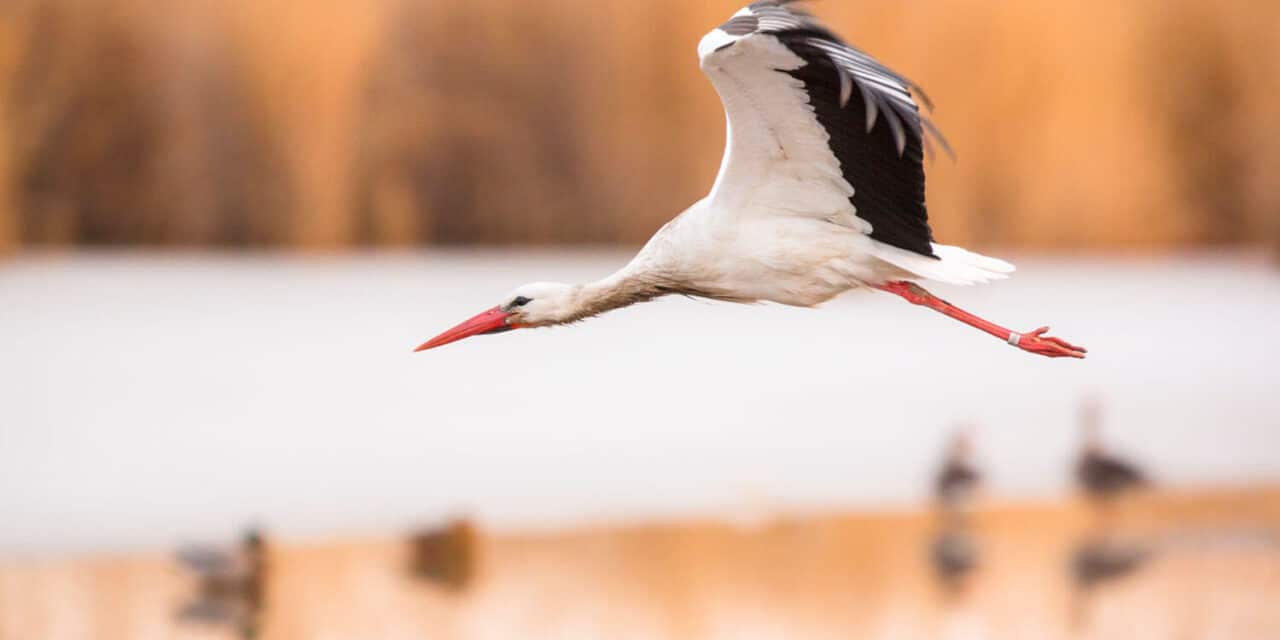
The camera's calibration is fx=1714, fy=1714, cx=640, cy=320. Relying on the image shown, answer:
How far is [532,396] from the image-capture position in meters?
7.64

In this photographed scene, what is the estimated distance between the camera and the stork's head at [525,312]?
325cm

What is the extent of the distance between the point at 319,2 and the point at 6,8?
1324 mm

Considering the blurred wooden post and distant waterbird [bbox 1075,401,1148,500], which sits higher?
the blurred wooden post

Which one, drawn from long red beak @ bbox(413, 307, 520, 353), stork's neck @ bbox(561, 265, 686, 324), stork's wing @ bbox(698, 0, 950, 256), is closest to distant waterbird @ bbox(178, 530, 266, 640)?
long red beak @ bbox(413, 307, 520, 353)

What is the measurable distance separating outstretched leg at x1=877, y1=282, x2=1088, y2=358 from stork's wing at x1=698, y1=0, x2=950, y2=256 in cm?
12

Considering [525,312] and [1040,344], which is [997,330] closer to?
[1040,344]

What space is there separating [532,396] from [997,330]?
15.1 feet

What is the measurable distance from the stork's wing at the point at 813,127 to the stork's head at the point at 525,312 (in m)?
0.40

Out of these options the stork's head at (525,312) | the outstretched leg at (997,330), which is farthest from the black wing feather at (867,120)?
the stork's head at (525,312)

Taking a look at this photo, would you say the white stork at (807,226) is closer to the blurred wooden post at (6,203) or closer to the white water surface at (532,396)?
the white water surface at (532,396)

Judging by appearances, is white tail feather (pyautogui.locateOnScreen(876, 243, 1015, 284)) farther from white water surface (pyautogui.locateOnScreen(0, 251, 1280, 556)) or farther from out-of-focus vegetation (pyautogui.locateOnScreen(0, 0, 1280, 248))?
white water surface (pyautogui.locateOnScreen(0, 251, 1280, 556))

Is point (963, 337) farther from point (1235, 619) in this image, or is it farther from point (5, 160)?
point (5, 160)

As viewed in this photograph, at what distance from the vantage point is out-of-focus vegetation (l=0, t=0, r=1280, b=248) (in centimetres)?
658

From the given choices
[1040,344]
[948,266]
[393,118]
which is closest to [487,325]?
[948,266]
